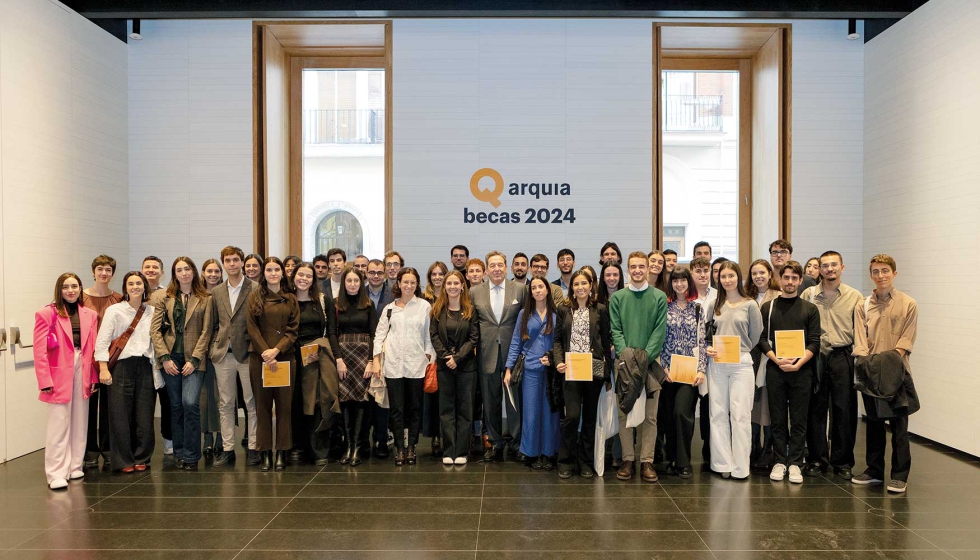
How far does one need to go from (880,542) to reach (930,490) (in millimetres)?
1370

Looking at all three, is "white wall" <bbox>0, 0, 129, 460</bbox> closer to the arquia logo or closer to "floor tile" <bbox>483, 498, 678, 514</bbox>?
the arquia logo

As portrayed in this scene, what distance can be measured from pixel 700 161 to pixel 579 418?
4428 mm

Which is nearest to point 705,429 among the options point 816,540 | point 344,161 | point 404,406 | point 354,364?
→ point 816,540

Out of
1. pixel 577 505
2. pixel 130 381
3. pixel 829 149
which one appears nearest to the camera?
pixel 577 505

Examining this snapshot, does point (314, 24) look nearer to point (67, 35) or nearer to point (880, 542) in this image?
point (67, 35)

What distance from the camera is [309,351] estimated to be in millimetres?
5129

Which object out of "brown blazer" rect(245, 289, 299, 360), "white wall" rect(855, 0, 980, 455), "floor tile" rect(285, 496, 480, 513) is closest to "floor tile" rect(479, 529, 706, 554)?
"floor tile" rect(285, 496, 480, 513)

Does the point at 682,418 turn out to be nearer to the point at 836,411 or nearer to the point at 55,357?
the point at 836,411

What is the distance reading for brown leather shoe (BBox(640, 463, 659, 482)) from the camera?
480cm

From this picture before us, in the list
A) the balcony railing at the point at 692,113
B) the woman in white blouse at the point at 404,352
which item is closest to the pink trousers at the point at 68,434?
the woman in white blouse at the point at 404,352

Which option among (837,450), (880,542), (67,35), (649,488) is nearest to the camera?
(880,542)

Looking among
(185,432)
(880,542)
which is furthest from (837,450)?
(185,432)

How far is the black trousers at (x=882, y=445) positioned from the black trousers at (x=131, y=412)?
5383mm

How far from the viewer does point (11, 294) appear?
5492 millimetres
